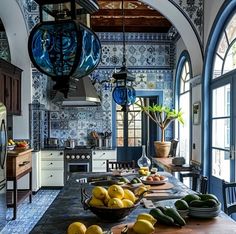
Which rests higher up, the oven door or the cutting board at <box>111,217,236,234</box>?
the cutting board at <box>111,217,236,234</box>

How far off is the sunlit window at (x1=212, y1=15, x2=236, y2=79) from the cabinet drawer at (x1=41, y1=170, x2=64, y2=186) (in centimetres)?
385

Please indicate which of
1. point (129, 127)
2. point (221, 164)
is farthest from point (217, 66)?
point (129, 127)

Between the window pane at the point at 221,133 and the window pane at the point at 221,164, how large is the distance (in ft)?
0.29

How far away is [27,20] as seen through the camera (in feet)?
19.3

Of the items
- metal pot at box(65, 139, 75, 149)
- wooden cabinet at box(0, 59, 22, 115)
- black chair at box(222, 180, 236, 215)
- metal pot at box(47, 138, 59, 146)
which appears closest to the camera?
black chair at box(222, 180, 236, 215)

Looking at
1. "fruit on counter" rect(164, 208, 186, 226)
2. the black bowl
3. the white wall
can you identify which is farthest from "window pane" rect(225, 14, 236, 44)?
the white wall

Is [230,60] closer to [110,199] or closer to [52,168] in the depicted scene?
[110,199]

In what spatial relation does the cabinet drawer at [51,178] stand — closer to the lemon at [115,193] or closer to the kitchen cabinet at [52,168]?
the kitchen cabinet at [52,168]

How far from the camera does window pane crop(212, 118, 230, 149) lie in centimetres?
400

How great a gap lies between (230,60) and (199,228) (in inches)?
102

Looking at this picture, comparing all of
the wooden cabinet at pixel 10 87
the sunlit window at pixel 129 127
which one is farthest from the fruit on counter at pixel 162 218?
the sunlit window at pixel 129 127

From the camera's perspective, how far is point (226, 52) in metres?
4.09

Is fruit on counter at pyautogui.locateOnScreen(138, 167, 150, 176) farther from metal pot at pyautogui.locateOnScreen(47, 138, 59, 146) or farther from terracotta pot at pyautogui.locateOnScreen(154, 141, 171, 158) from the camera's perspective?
metal pot at pyautogui.locateOnScreen(47, 138, 59, 146)

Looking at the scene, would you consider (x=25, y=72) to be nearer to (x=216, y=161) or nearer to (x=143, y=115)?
(x=143, y=115)
